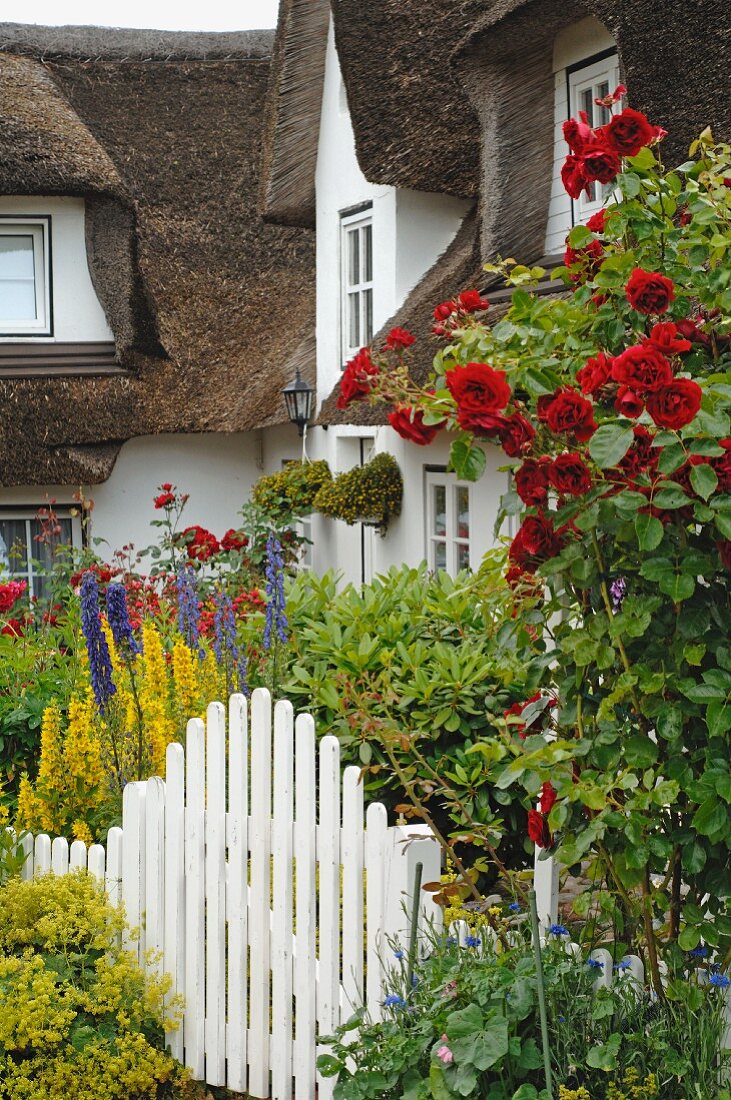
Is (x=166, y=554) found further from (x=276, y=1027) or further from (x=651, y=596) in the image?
(x=651, y=596)

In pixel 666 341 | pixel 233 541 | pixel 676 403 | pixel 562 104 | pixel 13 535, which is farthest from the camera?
pixel 13 535

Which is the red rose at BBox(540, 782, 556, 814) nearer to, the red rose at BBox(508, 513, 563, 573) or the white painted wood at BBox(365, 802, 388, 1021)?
the red rose at BBox(508, 513, 563, 573)

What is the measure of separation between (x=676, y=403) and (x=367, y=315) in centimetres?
807

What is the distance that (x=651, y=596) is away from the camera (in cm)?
254

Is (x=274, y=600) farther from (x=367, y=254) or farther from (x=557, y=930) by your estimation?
(x=367, y=254)

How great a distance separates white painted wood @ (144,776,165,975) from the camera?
12.8 ft

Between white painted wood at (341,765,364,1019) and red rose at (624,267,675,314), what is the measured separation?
1433mm

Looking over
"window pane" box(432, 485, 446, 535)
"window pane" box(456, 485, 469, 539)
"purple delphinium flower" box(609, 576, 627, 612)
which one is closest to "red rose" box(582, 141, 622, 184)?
"purple delphinium flower" box(609, 576, 627, 612)

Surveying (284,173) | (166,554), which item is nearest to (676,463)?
(284,173)

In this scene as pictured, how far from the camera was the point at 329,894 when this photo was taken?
3402 millimetres

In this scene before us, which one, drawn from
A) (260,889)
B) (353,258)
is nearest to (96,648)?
(260,889)

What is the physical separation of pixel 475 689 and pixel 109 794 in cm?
134

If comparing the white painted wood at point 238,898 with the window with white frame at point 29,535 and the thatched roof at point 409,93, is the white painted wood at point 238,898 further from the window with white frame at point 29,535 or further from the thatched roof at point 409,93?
the window with white frame at point 29,535

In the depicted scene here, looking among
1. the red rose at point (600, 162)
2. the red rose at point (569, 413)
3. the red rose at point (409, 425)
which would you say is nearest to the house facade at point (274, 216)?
the red rose at point (600, 162)
